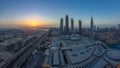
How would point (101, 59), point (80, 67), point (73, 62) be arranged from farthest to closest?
1. point (101, 59)
2. point (73, 62)
3. point (80, 67)

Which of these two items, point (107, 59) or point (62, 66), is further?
point (107, 59)

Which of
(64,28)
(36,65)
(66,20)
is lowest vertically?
(36,65)

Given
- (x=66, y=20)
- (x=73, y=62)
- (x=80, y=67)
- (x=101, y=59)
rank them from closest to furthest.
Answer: (x=80, y=67)
(x=73, y=62)
(x=101, y=59)
(x=66, y=20)

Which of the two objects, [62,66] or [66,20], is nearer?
[62,66]

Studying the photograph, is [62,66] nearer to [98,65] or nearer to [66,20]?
[98,65]

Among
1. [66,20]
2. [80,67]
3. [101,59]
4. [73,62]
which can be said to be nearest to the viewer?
[80,67]

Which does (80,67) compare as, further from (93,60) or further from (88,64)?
(93,60)

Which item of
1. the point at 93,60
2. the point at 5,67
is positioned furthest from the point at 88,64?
the point at 5,67

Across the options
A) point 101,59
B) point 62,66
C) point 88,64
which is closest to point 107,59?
point 101,59

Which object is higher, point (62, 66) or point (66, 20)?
point (66, 20)
